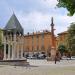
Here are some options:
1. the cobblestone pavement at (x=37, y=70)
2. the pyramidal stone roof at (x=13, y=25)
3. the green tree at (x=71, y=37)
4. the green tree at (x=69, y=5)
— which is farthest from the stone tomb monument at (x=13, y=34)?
the green tree at (x=71, y=37)

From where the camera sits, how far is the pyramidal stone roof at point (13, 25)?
2137 inches

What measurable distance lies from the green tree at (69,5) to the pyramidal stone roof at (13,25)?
33299 mm

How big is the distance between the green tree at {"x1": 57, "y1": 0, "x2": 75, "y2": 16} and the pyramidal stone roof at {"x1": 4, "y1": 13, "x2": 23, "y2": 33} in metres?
33.3

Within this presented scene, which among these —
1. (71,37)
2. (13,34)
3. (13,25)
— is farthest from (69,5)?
(71,37)

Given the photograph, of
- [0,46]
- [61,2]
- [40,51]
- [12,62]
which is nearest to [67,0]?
[61,2]

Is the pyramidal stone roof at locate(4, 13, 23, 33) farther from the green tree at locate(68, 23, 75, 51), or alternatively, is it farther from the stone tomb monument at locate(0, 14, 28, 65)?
the green tree at locate(68, 23, 75, 51)

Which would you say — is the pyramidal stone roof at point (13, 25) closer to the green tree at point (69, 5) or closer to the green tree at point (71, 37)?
the green tree at point (69, 5)

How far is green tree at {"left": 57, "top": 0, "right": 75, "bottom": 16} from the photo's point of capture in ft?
64.4

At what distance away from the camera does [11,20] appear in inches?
2176

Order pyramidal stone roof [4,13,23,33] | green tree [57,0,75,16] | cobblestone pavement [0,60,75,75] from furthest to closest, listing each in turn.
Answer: pyramidal stone roof [4,13,23,33]
cobblestone pavement [0,60,75,75]
green tree [57,0,75,16]

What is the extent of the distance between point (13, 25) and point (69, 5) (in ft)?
114

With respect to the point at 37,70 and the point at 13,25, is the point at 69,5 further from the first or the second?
the point at 13,25

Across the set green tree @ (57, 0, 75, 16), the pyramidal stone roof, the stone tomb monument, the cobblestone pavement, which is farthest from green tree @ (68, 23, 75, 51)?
green tree @ (57, 0, 75, 16)

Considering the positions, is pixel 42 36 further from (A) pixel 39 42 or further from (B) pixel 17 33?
(B) pixel 17 33
